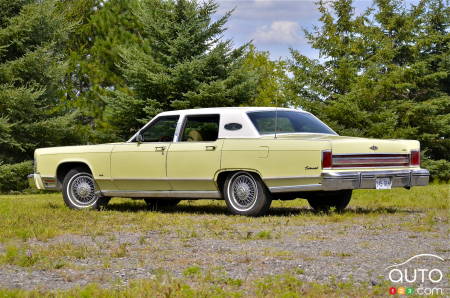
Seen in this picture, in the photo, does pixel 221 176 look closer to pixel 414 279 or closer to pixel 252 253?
pixel 252 253

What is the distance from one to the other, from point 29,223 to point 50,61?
1577cm

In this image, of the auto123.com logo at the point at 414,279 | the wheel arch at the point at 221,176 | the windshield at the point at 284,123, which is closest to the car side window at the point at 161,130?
the wheel arch at the point at 221,176

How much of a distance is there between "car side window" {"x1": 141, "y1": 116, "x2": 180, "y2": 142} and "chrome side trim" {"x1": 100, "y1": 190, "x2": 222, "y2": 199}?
2.74 ft

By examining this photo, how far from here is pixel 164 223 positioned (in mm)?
10438

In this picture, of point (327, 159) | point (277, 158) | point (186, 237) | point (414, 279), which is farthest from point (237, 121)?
point (414, 279)

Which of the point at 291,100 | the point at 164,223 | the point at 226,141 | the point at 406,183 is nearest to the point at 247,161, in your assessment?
the point at 226,141

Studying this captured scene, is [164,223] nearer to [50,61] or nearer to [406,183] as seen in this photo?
[406,183]

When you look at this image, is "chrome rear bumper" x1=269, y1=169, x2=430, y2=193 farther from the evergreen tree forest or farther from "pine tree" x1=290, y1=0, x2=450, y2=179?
"pine tree" x1=290, y1=0, x2=450, y2=179

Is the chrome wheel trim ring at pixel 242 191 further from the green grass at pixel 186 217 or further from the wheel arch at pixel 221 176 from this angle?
the green grass at pixel 186 217

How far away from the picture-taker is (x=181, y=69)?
78.7 feet

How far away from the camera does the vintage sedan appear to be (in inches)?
416

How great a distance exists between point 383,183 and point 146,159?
3651 millimetres

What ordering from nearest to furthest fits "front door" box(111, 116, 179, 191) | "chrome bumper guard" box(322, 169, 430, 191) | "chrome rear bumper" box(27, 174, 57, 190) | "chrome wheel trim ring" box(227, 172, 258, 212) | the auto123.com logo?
the auto123.com logo < "chrome bumper guard" box(322, 169, 430, 191) < "chrome wheel trim ring" box(227, 172, 258, 212) < "front door" box(111, 116, 179, 191) < "chrome rear bumper" box(27, 174, 57, 190)

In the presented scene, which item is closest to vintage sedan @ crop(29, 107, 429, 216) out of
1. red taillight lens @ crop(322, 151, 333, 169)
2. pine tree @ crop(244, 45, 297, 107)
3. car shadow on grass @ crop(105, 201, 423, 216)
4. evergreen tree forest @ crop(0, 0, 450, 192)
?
red taillight lens @ crop(322, 151, 333, 169)
